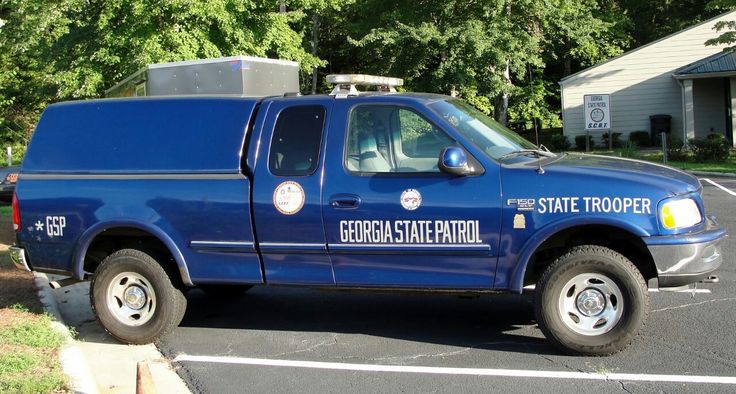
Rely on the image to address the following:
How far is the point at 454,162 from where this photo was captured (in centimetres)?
506

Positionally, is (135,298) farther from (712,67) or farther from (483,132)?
(712,67)

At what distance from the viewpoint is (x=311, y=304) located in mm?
7090

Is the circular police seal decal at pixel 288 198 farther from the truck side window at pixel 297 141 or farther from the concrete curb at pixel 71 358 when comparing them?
the concrete curb at pixel 71 358

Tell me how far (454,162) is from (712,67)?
74.8ft

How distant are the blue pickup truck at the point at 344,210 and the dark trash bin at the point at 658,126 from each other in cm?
2273

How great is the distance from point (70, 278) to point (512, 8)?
22.5 meters

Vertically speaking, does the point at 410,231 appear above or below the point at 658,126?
below

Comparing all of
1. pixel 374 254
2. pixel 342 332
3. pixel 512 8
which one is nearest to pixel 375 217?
pixel 374 254

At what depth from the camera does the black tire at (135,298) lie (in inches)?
231

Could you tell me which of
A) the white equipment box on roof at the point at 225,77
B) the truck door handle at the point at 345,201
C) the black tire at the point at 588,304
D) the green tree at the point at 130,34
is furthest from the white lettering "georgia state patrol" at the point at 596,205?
the green tree at the point at 130,34

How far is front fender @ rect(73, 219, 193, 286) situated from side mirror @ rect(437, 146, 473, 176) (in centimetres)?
220

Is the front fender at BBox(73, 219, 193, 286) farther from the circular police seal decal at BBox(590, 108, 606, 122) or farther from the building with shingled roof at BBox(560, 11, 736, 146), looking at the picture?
the building with shingled roof at BBox(560, 11, 736, 146)

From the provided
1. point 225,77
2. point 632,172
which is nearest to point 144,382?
point 632,172

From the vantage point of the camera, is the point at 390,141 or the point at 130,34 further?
the point at 130,34
